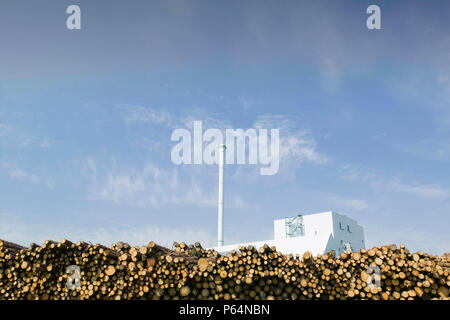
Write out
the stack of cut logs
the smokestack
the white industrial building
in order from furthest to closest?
the white industrial building
the smokestack
the stack of cut logs

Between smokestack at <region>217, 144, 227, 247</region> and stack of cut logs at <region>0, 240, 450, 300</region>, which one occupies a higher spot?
smokestack at <region>217, 144, 227, 247</region>

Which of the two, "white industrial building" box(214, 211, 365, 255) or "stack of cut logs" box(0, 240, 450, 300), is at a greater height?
"white industrial building" box(214, 211, 365, 255)

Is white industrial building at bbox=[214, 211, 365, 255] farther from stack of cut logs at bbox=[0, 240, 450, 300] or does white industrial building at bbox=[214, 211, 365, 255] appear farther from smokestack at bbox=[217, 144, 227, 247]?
stack of cut logs at bbox=[0, 240, 450, 300]

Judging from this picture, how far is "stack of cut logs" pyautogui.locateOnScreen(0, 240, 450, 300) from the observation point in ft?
24.1

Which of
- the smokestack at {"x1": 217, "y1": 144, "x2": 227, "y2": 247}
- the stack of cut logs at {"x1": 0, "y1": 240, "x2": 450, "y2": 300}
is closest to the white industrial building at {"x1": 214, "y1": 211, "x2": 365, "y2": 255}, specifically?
the smokestack at {"x1": 217, "y1": 144, "x2": 227, "y2": 247}

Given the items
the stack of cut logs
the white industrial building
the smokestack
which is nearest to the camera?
the stack of cut logs

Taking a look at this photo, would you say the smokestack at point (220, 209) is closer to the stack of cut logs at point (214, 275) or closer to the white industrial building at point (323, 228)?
the white industrial building at point (323, 228)

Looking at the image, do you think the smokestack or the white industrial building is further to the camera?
the white industrial building

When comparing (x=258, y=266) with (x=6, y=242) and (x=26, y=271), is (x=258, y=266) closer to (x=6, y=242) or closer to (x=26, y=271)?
(x=26, y=271)

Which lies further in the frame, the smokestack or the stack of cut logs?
the smokestack

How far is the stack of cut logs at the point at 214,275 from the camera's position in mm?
7336

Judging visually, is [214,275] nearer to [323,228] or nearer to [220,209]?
[220,209]

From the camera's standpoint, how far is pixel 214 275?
7.64 meters

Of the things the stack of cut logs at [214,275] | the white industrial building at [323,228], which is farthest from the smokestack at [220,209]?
the stack of cut logs at [214,275]
